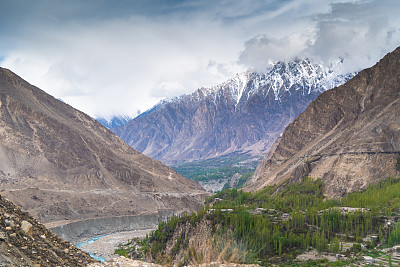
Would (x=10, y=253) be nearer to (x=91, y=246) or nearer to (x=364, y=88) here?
(x=91, y=246)

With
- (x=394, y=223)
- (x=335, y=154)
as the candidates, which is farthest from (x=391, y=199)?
(x=335, y=154)

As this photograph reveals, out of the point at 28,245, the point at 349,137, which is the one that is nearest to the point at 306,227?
the point at 349,137

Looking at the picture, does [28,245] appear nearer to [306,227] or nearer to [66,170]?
[306,227]

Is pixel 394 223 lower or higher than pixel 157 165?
lower

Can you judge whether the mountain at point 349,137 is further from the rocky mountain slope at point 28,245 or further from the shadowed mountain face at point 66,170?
the rocky mountain slope at point 28,245

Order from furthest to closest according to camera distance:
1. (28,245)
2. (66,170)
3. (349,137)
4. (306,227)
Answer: (66,170) < (349,137) < (306,227) < (28,245)

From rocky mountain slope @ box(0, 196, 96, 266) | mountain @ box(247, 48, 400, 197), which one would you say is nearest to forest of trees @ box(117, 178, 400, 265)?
mountain @ box(247, 48, 400, 197)
